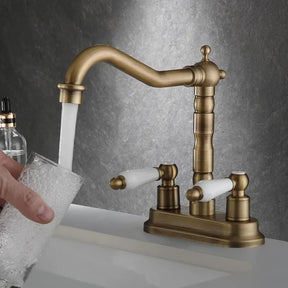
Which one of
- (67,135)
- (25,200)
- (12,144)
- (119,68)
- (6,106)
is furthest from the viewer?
(12,144)

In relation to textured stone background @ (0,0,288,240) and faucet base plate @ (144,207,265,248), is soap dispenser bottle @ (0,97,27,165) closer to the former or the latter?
textured stone background @ (0,0,288,240)

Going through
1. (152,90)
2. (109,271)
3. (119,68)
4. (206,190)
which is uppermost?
(152,90)

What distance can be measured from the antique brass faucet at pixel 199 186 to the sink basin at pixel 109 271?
0.06 meters

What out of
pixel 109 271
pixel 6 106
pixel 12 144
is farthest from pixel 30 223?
pixel 12 144

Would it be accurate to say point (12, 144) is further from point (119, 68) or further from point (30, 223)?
point (30, 223)

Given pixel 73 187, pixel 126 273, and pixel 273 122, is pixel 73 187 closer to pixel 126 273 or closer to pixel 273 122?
pixel 126 273

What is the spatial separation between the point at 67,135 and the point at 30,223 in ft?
0.45

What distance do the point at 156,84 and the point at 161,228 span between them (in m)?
0.22

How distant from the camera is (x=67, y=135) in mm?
739

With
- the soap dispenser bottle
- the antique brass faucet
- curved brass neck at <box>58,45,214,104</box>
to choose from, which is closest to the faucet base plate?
the antique brass faucet

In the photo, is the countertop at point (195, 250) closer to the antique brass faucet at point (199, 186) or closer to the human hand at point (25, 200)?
the antique brass faucet at point (199, 186)

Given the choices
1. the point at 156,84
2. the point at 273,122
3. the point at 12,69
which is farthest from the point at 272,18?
the point at 12,69

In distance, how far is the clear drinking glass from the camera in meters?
0.63

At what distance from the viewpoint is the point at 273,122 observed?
1.13m
